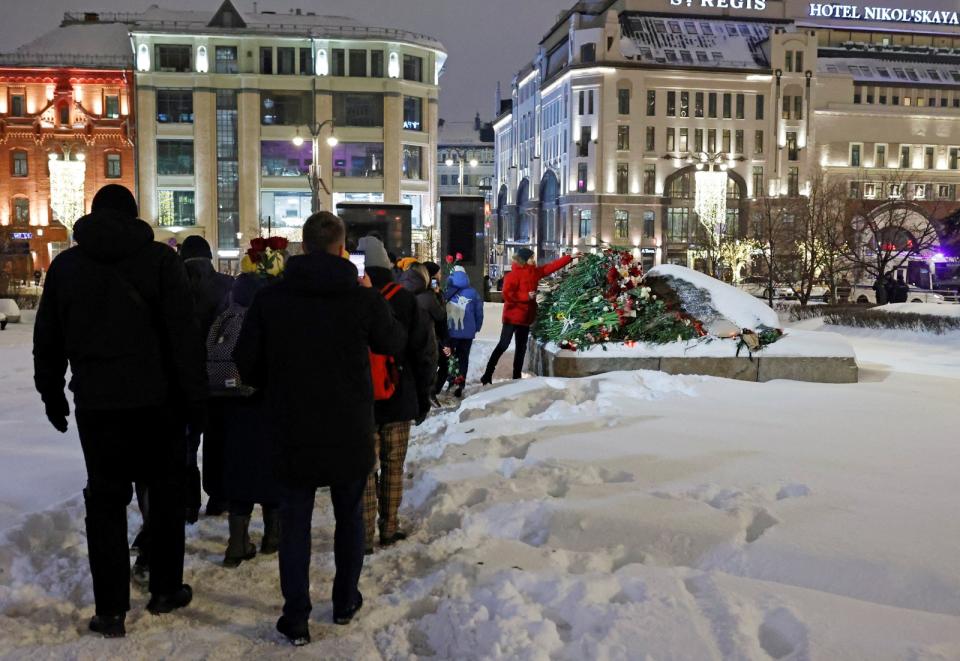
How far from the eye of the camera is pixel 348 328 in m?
4.41

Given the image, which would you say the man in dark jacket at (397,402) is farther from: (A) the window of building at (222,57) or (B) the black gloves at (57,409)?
(A) the window of building at (222,57)

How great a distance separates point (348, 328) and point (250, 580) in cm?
→ 177

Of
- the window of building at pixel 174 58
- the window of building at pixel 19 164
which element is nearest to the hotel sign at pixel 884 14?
the window of building at pixel 174 58

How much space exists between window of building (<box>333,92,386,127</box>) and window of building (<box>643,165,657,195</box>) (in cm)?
2598

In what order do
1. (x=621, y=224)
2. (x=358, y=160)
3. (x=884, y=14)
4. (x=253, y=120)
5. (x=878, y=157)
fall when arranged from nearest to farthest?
(x=253, y=120) < (x=358, y=160) < (x=621, y=224) < (x=878, y=157) < (x=884, y=14)

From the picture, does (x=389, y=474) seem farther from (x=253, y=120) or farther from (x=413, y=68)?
(x=413, y=68)

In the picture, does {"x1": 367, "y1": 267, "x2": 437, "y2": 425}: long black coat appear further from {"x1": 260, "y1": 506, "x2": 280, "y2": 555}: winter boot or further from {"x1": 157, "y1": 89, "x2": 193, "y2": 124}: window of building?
{"x1": 157, "y1": 89, "x2": 193, "y2": 124}: window of building

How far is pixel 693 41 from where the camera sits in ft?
277

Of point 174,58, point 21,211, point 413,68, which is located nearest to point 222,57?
point 174,58

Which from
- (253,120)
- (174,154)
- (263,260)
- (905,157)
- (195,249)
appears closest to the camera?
(263,260)

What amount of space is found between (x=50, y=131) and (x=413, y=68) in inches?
1006

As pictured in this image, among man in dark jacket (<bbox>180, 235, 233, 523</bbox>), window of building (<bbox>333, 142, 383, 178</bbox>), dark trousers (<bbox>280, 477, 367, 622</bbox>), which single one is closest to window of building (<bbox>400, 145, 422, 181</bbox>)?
window of building (<bbox>333, 142, 383, 178</bbox>)

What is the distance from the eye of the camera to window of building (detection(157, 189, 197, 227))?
68.1 meters

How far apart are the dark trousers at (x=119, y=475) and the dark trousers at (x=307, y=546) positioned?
604 millimetres
